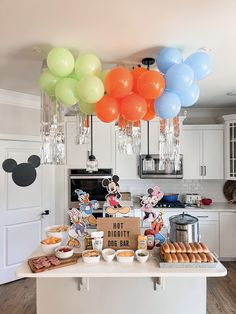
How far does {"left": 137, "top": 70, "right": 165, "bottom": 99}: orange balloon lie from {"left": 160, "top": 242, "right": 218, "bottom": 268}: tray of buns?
3.74 feet

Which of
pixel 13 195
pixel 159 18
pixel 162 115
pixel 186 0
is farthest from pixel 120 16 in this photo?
pixel 13 195

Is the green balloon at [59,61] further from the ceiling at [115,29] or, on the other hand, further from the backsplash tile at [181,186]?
the backsplash tile at [181,186]

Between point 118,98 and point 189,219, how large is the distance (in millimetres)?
1262

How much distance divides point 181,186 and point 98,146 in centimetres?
167

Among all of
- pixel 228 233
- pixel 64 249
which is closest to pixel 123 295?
pixel 64 249

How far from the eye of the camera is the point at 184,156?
454 cm

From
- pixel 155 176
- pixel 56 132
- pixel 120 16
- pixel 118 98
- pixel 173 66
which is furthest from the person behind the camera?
pixel 155 176

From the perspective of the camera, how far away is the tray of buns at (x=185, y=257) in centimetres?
191

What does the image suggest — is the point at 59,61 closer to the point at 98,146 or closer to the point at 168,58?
the point at 168,58

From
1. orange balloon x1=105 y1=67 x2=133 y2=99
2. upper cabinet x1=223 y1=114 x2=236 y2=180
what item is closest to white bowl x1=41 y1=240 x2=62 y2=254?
orange balloon x1=105 y1=67 x2=133 y2=99

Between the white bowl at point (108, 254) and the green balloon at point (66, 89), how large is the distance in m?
1.18

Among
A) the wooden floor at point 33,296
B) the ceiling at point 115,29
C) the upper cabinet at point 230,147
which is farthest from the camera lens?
the upper cabinet at point 230,147

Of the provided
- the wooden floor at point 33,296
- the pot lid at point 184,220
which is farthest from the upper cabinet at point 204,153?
the pot lid at point 184,220

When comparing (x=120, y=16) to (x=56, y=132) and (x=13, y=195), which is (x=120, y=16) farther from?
(x=13, y=195)
